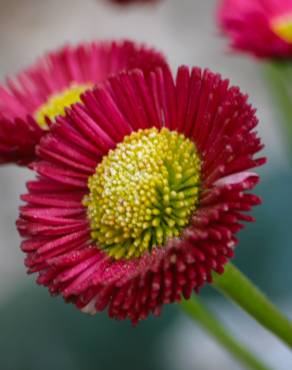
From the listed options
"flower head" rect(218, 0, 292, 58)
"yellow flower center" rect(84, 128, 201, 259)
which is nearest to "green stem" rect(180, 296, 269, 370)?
"yellow flower center" rect(84, 128, 201, 259)

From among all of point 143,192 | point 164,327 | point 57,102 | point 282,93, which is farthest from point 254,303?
point 164,327

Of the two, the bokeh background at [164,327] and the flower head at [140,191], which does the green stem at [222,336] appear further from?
the bokeh background at [164,327]

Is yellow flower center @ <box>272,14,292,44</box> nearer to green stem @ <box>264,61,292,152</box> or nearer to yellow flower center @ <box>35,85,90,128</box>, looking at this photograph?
green stem @ <box>264,61,292,152</box>

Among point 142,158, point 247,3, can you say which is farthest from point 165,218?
point 247,3

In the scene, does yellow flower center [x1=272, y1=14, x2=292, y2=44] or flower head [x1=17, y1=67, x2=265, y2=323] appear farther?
yellow flower center [x1=272, y1=14, x2=292, y2=44]

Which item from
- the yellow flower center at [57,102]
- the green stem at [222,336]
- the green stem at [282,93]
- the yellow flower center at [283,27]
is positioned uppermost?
the yellow flower center at [57,102]

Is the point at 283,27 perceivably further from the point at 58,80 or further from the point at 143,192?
the point at 143,192

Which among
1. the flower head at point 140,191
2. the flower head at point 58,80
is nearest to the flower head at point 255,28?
the flower head at point 58,80
